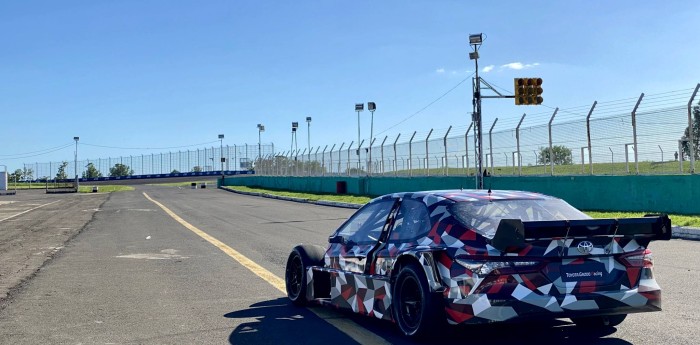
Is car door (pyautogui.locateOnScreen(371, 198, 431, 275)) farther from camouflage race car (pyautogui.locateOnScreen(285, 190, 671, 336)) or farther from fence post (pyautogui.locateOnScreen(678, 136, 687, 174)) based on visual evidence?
fence post (pyautogui.locateOnScreen(678, 136, 687, 174))

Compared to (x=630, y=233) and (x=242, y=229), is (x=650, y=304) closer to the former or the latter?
(x=630, y=233)

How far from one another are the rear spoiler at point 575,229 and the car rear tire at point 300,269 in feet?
8.80

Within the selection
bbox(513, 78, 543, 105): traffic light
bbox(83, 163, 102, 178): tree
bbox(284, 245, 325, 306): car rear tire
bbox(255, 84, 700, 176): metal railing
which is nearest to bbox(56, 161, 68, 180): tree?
bbox(83, 163, 102, 178): tree

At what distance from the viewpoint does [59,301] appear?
8570mm

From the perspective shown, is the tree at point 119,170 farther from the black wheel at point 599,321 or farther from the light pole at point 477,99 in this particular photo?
the black wheel at point 599,321

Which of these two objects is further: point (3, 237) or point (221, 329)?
point (3, 237)

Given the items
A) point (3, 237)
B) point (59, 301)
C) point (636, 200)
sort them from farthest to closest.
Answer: point (636, 200) < point (3, 237) < point (59, 301)

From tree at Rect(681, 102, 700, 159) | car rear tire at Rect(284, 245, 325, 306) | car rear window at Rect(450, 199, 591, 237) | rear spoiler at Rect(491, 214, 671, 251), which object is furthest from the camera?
tree at Rect(681, 102, 700, 159)

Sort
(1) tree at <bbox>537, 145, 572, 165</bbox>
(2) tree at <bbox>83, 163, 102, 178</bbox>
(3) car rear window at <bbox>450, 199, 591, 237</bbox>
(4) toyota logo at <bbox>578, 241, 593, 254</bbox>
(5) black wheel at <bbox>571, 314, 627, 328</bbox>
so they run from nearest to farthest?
1. (4) toyota logo at <bbox>578, 241, 593, 254</bbox>
2. (3) car rear window at <bbox>450, 199, 591, 237</bbox>
3. (5) black wheel at <bbox>571, 314, 627, 328</bbox>
4. (1) tree at <bbox>537, 145, 572, 165</bbox>
5. (2) tree at <bbox>83, 163, 102, 178</bbox>

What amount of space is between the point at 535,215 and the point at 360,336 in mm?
1803

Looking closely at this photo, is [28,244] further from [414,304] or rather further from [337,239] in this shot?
[414,304]

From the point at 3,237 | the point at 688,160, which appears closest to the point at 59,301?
the point at 3,237

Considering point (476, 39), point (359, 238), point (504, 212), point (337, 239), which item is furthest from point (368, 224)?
point (476, 39)

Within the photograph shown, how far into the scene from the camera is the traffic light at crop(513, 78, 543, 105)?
27.1 m
